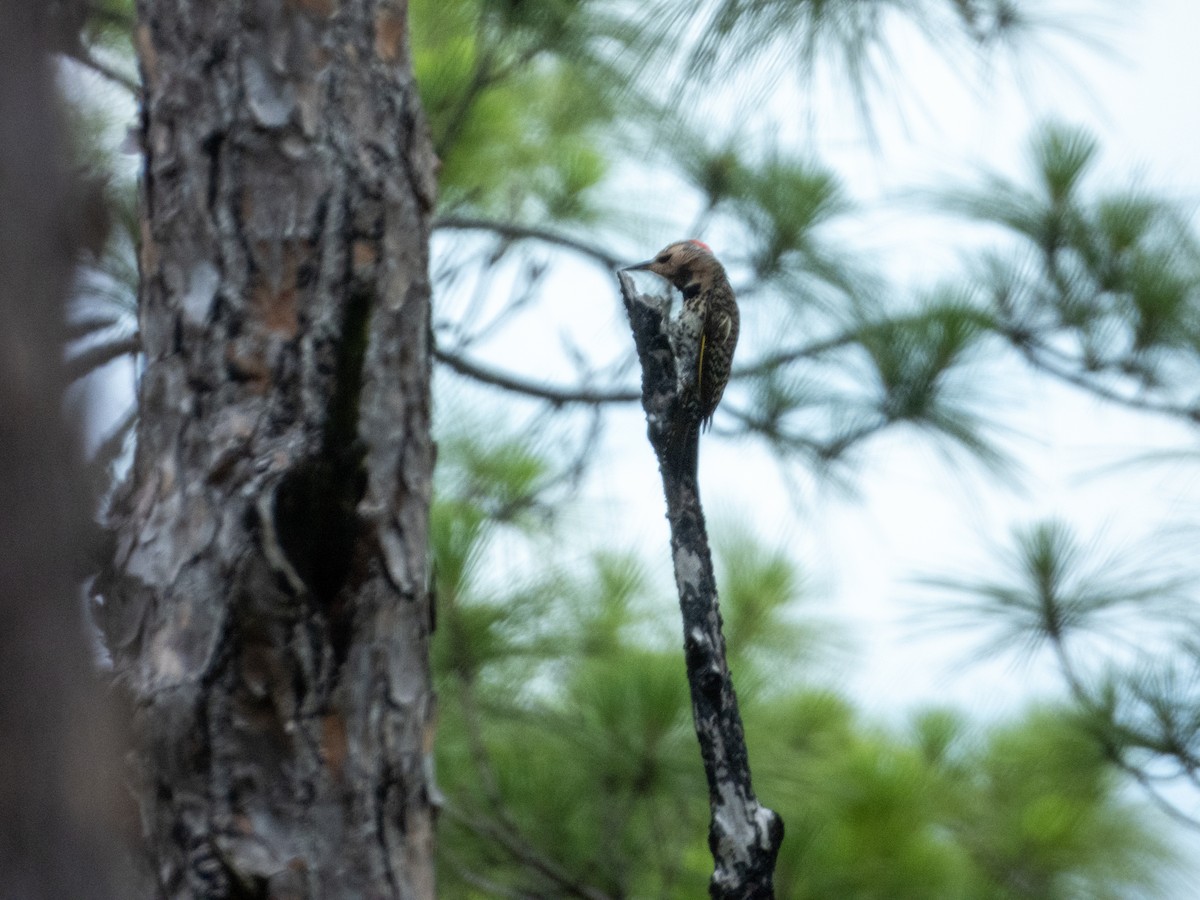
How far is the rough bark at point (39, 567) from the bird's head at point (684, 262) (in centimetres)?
58

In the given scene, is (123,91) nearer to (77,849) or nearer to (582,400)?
(582,400)

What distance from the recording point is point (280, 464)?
0.79 meters

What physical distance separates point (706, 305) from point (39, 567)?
0.60 meters

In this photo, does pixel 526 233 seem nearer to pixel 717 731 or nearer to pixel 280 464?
pixel 280 464

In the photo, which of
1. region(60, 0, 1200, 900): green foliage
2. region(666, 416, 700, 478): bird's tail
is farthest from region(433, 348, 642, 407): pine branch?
region(666, 416, 700, 478): bird's tail

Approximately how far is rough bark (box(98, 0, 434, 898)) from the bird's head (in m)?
0.21

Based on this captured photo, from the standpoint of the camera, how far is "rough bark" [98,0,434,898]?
30.0 inches

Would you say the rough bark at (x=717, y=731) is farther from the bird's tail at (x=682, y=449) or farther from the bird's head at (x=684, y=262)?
the bird's head at (x=684, y=262)

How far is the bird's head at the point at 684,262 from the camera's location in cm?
82

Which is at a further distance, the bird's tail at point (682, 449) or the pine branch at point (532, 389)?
the pine branch at point (532, 389)

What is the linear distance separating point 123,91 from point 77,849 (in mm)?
1234

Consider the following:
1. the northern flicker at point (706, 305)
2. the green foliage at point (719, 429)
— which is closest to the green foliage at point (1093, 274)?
the green foliage at point (719, 429)

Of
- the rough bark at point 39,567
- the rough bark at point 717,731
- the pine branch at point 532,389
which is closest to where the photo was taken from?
the rough bark at point 39,567

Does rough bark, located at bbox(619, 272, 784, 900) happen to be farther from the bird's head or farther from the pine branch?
the pine branch
